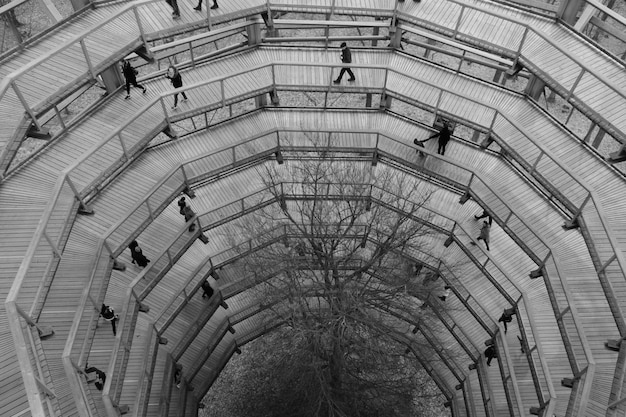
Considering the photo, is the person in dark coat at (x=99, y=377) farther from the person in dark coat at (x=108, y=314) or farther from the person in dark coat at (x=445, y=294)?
the person in dark coat at (x=445, y=294)

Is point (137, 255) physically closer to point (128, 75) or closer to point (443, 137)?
point (128, 75)

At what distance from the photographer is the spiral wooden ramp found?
59.4 ft

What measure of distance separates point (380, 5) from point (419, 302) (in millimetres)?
13684

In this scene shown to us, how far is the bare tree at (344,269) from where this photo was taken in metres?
22.0

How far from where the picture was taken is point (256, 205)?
25250mm

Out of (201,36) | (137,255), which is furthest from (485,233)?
(201,36)

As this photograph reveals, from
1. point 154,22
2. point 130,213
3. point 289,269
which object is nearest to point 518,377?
point 289,269

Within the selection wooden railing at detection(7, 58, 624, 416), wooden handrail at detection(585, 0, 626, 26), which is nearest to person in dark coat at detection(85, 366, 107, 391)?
wooden railing at detection(7, 58, 624, 416)

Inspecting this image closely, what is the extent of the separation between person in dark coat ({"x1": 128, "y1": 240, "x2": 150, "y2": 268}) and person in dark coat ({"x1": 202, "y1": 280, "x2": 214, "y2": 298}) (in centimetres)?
292

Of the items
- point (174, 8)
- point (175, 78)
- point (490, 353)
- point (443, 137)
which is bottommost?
point (175, 78)

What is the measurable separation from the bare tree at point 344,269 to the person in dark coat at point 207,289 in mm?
1985

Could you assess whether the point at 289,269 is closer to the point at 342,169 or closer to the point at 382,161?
the point at 342,169

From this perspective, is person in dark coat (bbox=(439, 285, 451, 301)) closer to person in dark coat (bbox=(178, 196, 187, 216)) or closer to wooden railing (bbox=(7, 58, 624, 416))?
wooden railing (bbox=(7, 58, 624, 416))

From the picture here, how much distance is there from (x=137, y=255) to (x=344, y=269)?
327 inches
